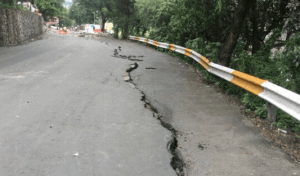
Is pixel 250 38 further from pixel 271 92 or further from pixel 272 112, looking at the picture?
pixel 271 92

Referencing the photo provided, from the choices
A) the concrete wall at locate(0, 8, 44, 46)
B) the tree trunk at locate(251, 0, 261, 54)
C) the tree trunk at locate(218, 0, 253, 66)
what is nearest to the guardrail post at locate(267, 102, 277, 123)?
the tree trunk at locate(218, 0, 253, 66)

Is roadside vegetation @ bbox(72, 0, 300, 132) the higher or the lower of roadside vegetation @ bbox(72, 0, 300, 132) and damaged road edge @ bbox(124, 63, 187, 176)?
the higher

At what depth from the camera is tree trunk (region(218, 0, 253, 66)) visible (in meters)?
6.86

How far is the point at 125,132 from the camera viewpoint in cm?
379

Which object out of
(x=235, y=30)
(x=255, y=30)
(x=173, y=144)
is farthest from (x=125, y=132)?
(x=255, y=30)

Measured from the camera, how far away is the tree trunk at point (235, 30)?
22.5ft

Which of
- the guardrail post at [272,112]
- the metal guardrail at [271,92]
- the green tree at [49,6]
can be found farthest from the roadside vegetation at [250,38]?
the green tree at [49,6]

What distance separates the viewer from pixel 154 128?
3996 mm

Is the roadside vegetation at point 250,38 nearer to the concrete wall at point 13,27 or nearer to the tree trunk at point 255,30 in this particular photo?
the tree trunk at point 255,30

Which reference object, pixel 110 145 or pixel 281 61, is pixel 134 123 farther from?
pixel 281 61

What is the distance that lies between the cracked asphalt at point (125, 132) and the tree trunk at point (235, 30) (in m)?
1.36

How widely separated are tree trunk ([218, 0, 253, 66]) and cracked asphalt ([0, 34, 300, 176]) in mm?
1360

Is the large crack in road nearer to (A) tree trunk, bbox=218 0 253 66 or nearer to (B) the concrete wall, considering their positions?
(A) tree trunk, bbox=218 0 253 66

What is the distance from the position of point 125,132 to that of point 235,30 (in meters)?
4.89
